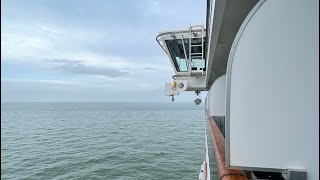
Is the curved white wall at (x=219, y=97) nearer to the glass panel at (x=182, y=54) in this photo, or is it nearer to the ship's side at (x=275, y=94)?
the glass panel at (x=182, y=54)

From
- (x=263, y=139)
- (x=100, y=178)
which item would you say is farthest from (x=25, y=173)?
(x=263, y=139)

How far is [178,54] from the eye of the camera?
33.8ft

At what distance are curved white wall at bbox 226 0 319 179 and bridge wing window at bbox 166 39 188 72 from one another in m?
8.25

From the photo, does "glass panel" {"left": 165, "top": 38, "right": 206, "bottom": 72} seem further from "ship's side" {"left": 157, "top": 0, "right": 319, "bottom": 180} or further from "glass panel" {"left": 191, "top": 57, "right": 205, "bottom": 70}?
"ship's side" {"left": 157, "top": 0, "right": 319, "bottom": 180}

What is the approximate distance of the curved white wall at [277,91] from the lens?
1.23 metres

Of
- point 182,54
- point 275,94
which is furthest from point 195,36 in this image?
point 275,94

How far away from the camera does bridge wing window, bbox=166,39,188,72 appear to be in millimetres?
9859

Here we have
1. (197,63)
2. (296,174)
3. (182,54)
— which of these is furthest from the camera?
(182,54)

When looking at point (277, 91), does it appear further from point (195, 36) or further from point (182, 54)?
point (182, 54)

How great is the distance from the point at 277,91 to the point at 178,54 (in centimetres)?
902

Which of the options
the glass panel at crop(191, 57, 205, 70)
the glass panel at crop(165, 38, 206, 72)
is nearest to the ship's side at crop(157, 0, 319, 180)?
the glass panel at crop(165, 38, 206, 72)

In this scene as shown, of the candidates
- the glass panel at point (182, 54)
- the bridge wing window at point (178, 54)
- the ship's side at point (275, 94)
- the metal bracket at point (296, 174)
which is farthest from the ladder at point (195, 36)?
the metal bracket at point (296, 174)

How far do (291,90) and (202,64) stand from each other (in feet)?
29.0

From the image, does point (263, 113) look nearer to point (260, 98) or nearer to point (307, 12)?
point (260, 98)
